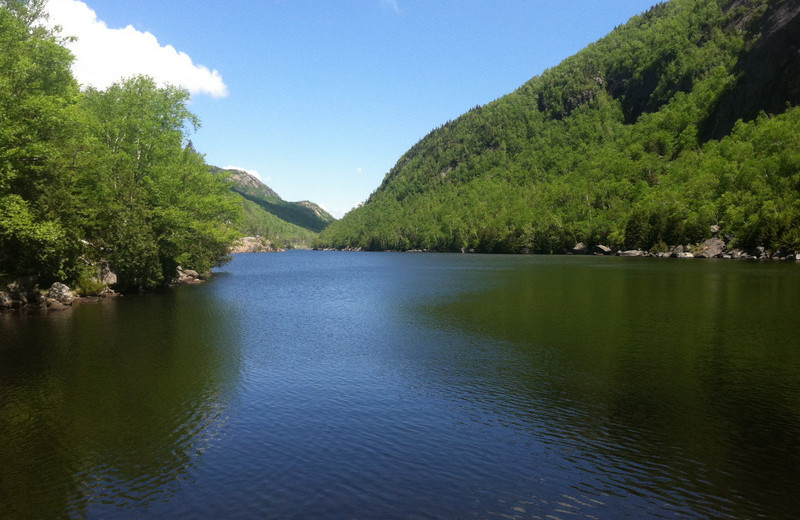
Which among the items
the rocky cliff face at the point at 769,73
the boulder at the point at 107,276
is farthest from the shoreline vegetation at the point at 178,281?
the rocky cliff face at the point at 769,73

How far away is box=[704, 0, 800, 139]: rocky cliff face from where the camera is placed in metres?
139

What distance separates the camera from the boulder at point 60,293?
4444 centimetres

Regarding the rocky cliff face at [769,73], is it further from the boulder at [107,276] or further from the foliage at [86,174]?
the boulder at [107,276]

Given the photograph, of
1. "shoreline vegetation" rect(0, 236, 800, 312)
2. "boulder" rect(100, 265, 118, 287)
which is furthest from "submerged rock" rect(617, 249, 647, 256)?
"boulder" rect(100, 265, 118, 287)

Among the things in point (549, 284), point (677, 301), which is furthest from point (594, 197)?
point (677, 301)

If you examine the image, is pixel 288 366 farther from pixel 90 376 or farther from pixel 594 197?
pixel 594 197

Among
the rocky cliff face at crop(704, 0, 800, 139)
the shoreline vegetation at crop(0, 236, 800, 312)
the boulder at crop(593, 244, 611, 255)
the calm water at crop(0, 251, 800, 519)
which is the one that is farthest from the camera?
the boulder at crop(593, 244, 611, 255)

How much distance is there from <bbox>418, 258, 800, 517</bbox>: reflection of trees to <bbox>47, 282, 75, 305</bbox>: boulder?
3475 centimetres

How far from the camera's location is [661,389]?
21047 mm

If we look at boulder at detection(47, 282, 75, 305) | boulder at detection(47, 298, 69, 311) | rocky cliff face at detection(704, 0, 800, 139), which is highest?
rocky cliff face at detection(704, 0, 800, 139)

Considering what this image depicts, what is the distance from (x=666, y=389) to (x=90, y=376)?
2646cm

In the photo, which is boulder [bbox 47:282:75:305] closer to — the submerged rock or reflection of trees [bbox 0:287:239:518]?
reflection of trees [bbox 0:287:239:518]

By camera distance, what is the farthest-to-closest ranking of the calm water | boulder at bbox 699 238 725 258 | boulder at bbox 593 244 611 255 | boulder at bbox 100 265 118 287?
boulder at bbox 593 244 611 255 < boulder at bbox 699 238 725 258 < boulder at bbox 100 265 118 287 < the calm water

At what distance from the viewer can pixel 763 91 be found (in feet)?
492
